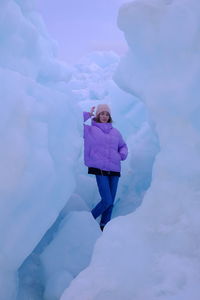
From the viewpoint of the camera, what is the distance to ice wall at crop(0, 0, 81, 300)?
89.0 inches

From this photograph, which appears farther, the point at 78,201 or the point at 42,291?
the point at 78,201

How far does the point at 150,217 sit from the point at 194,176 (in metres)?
0.37

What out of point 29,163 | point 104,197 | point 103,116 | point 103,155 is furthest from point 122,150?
point 29,163

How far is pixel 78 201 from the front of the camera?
347cm

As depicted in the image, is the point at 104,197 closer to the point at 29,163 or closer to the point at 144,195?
the point at 144,195

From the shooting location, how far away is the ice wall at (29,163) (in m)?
2.26

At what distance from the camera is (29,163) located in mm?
2408

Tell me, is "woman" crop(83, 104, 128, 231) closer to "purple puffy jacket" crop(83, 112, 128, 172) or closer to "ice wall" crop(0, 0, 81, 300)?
"purple puffy jacket" crop(83, 112, 128, 172)

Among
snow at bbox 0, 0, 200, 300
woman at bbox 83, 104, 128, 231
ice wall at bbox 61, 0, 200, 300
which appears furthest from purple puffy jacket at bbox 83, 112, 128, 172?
ice wall at bbox 61, 0, 200, 300

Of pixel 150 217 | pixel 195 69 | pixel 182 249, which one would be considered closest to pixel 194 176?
pixel 150 217

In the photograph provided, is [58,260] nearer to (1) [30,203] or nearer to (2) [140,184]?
(1) [30,203]

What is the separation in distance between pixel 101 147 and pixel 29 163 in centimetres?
87

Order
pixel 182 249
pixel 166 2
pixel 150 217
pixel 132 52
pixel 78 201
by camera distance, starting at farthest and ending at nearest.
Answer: pixel 78 201
pixel 132 52
pixel 166 2
pixel 150 217
pixel 182 249

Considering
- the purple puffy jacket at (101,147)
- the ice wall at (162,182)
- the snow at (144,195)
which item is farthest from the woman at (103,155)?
the ice wall at (162,182)
